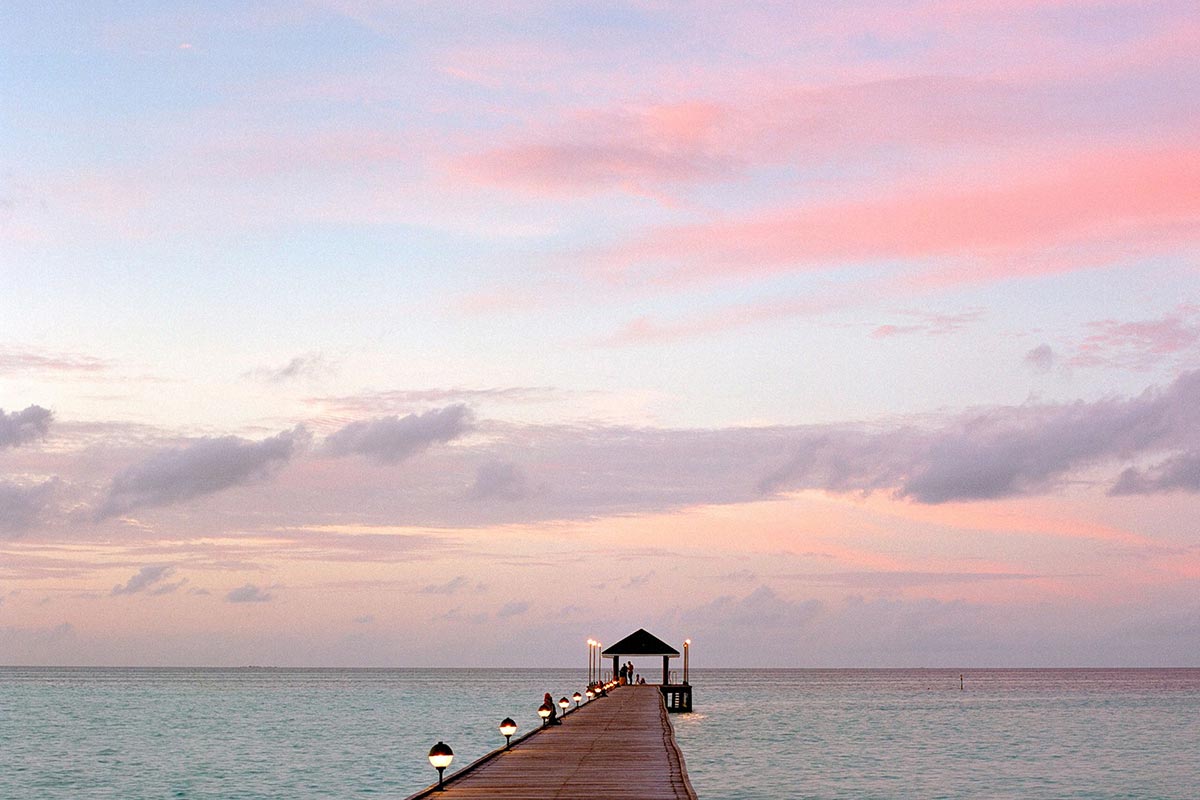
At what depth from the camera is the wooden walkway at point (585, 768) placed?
→ 2358 cm

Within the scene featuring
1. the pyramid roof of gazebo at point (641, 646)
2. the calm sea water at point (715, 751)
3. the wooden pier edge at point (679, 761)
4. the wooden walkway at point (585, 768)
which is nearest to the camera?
the wooden walkway at point (585, 768)

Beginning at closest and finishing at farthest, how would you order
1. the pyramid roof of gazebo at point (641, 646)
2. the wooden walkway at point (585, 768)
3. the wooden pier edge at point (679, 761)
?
1. the wooden walkway at point (585, 768)
2. the wooden pier edge at point (679, 761)
3. the pyramid roof of gazebo at point (641, 646)

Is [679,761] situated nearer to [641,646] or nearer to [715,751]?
[715,751]

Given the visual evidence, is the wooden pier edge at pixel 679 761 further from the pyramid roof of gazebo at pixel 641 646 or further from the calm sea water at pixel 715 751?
the pyramid roof of gazebo at pixel 641 646

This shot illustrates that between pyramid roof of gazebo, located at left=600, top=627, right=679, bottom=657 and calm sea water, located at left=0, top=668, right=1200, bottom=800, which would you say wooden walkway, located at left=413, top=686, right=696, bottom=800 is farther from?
pyramid roof of gazebo, located at left=600, top=627, right=679, bottom=657

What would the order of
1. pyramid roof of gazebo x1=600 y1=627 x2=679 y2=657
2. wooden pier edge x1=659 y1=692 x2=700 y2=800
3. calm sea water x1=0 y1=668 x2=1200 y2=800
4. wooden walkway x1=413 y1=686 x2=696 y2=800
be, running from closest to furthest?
wooden walkway x1=413 y1=686 x2=696 y2=800 < wooden pier edge x1=659 y1=692 x2=700 y2=800 < calm sea water x1=0 y1=668 x2=1200 y2=800 < pyramid roof of gazebo x1=600 y1=627 x2=679 y2=657

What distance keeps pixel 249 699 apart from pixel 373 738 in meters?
67.5

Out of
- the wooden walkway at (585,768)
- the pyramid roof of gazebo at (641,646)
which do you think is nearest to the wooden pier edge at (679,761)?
the wooden walkway at (585,768)

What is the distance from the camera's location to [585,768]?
27.9m

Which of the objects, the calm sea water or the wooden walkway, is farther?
the calm sea water

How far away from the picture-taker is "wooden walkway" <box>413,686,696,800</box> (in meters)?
23.6

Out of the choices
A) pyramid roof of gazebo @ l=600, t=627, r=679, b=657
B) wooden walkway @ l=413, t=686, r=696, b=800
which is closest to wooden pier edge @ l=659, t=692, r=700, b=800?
wooden walkway @ l=413, t=686, r=696, b=800

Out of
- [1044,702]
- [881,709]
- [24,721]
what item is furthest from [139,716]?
[1044,702]

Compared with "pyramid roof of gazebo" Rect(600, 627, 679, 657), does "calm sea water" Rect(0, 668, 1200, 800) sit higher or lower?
lower
